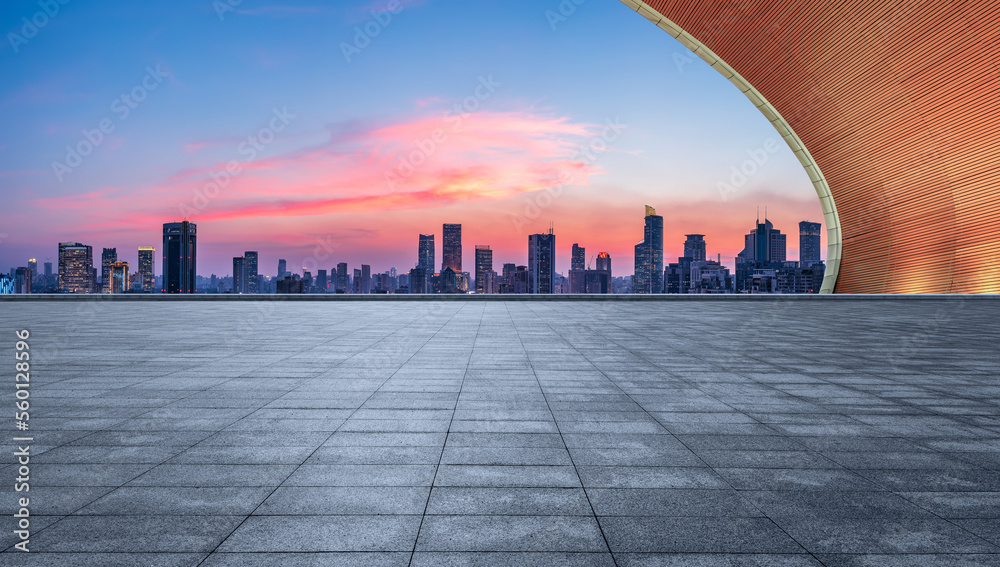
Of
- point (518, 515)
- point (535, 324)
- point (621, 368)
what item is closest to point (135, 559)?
point (518, 515)

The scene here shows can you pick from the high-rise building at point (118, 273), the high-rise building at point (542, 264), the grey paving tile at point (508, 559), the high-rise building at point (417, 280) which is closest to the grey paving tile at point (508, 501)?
the grey paving tile at point (508, 559)

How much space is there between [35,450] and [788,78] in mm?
34257

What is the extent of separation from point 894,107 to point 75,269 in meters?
75.1

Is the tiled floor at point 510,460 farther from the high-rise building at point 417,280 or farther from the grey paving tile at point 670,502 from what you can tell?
the high-rise building at point 417,280

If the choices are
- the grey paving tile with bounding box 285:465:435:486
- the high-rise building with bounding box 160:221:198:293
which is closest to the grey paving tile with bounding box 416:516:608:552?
the grey paving tile with bounding box 285:465:435:486

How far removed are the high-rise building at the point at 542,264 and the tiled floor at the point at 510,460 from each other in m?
48.2

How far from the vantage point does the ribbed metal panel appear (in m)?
25.0

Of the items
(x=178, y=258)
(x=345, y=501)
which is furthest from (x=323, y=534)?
(x=178, y=258)

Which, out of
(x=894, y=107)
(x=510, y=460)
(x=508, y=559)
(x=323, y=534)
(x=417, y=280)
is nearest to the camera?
(x=508, y=559)

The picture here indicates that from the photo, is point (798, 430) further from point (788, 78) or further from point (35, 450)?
point (788, 78)

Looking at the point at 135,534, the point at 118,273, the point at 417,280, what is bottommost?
the point at 135,534

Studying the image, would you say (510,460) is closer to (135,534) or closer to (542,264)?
(135,534)

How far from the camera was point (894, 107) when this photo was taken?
27.8 metres

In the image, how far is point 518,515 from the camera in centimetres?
325
